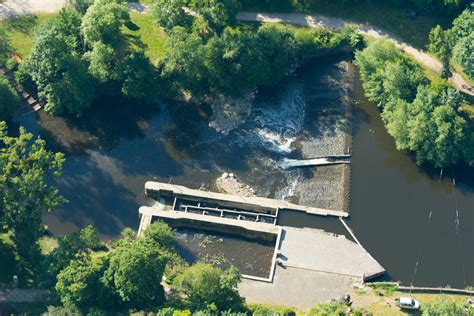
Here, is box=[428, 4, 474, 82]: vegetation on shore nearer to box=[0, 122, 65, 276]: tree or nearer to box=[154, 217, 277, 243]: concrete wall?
box=[154, 217, 277, 243]: concrete wall

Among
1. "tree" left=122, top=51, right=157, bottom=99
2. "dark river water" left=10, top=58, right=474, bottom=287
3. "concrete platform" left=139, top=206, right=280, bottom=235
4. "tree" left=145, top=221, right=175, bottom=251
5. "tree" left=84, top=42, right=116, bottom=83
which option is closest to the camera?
"tree" left=145, top=221, right=175, bottom=251

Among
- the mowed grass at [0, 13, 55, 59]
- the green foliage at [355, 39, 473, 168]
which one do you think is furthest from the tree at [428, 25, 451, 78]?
the mowed grass at [0, 13, 55, 59]

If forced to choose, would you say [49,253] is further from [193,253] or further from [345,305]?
[345,305]

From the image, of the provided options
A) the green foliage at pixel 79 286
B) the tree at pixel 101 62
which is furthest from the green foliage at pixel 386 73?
the green foliage at pixel 79 286

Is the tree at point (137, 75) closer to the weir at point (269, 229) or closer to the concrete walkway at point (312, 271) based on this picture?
the weir at point (269, 229)

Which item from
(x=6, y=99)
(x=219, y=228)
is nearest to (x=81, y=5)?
(x=6, y=99)

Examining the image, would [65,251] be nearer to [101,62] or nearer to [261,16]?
[101,62]
